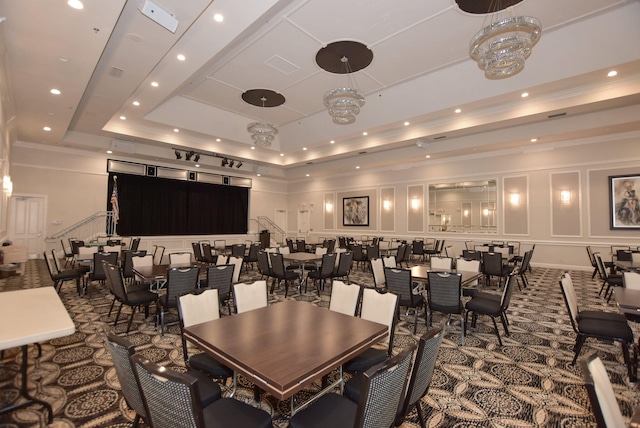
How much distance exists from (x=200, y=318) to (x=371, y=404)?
2.00 metres

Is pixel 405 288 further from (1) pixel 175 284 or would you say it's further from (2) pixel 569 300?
(1) pixel 175 284

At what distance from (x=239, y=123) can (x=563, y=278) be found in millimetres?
10219

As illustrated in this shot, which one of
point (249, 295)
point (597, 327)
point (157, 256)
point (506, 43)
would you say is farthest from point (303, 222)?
point (597, 327)

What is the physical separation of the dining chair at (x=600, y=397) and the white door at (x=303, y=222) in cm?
1566

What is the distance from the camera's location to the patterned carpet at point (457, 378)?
2418 millimetres

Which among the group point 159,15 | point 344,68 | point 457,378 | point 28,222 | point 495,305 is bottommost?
point 457,378

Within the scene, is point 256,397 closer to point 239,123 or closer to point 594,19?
point 594,19

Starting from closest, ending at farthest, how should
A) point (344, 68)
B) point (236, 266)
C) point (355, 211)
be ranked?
point (236, 266) → point (344, 68) → point (355, 211)

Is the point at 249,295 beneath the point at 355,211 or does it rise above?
beneath

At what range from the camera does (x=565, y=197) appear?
941cm

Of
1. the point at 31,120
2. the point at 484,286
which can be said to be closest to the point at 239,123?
the point at 31,120

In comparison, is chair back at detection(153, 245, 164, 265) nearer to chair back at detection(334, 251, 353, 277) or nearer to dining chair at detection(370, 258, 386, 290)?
chair back at detection(334, 251, 353, 277)

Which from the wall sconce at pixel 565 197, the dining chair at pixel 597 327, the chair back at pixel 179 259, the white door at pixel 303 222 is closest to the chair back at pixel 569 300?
the dining chair at pixel 597 327

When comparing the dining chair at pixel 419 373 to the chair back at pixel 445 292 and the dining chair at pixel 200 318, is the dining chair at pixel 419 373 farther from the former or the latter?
the chair back at pixel 445 292
